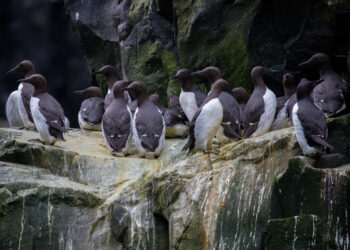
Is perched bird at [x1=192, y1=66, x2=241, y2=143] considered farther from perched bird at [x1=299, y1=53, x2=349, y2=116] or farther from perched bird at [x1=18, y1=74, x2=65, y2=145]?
perched bird at [x1=18, y1=74, x2=65, y2=145]

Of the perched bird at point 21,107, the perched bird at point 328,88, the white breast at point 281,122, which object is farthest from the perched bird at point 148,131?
the perched bird at point 328,88

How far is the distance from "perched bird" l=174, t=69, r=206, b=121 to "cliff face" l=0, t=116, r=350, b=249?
1.27 metres

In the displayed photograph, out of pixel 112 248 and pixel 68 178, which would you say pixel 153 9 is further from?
pixel 112 248

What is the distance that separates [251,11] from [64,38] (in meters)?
7.51

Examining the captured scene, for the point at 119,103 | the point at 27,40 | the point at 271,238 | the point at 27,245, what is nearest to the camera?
the point at 271,238

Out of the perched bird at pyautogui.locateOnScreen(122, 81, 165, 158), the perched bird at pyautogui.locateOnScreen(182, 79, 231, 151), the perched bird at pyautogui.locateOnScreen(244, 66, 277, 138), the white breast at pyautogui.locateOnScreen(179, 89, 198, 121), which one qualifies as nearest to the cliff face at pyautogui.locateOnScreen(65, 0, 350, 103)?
the white breast at pyautogui.locateOnScreen(179, 89, 198, 121)

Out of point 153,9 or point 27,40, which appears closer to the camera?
point 153,9

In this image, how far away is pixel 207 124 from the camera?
29.0 ft

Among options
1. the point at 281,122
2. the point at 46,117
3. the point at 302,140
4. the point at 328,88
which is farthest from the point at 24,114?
the point at 302,140

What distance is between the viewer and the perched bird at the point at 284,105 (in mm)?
9688

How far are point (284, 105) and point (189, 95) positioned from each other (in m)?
1.51

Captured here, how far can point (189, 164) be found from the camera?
8.30 metres

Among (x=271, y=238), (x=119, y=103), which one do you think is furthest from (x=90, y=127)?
(x=271, y=238)

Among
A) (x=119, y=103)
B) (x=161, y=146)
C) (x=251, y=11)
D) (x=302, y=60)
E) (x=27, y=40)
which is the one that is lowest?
(x=161, y=146)
